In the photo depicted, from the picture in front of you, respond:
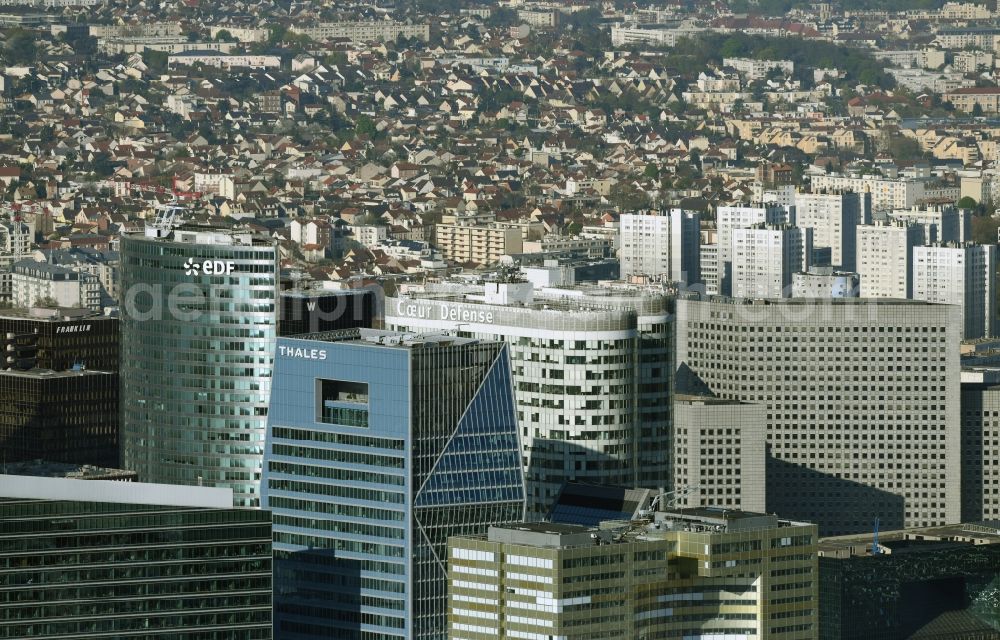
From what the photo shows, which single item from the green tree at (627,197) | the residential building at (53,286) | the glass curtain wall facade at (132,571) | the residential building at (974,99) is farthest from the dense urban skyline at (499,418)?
the residential building at (974,99)

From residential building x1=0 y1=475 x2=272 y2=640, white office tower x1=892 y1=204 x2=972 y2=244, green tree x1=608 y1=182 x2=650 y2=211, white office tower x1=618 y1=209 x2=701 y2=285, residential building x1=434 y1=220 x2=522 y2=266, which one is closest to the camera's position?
residential building x1=0 y1=475 x2=272 y2=640

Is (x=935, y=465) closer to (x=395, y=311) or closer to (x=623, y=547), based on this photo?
(x=395, y=311)

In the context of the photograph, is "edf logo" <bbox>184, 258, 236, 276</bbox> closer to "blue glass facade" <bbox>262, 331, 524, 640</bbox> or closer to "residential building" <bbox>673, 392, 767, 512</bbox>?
"blue glass facade" <bbox>262, 331, 524, 640</bbox>

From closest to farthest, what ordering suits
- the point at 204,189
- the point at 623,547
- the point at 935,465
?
1. the point at 623,547
2. the point at 935,465
3. the point at 204,189

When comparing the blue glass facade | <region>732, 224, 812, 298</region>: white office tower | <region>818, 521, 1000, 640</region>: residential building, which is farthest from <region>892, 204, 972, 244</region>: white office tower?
the blue glass facade

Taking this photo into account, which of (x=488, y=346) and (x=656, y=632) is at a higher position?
(x=488, y=346)

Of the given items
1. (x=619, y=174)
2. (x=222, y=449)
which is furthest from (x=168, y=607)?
(x=619, y=174)
